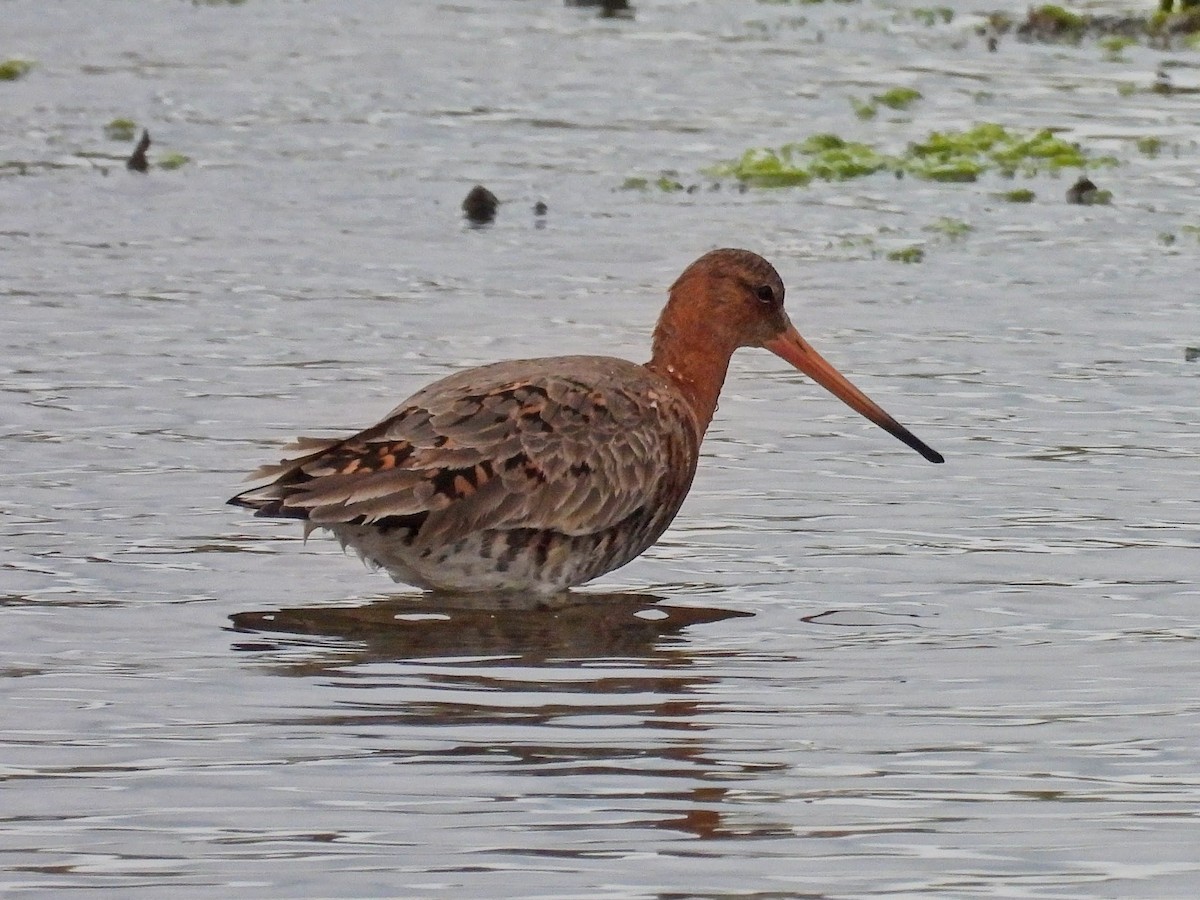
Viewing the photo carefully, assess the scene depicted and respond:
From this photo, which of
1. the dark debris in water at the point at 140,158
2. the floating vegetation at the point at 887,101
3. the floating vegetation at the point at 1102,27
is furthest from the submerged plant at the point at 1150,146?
the dark debris in water at the point at 140,158

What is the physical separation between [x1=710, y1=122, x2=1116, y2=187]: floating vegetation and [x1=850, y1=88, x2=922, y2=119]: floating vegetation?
863 millimetres

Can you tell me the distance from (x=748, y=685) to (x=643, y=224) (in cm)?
632

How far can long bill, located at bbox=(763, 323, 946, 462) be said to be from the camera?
8.10 m

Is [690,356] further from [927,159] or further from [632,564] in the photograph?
[927,159]

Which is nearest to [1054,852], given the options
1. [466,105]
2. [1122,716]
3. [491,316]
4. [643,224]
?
[1122,716]

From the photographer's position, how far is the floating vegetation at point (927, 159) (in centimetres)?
1346

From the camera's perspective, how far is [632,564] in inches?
311

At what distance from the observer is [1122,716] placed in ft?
19.4

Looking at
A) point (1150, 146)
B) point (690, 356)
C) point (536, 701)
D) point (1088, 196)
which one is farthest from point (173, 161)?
point (536, 701)

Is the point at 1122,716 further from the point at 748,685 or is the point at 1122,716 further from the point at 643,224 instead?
the point at 643,224

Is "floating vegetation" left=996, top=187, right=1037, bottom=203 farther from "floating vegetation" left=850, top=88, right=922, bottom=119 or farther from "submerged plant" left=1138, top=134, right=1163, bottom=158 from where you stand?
"floating vegetation" left=850, top=88, right=922, bottom=119

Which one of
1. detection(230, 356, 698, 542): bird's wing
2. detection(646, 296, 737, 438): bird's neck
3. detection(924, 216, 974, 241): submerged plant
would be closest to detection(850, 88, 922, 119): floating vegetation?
detection(924, 216, 974, 241): submerged plant

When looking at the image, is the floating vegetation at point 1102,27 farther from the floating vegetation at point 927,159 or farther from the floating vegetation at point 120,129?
the floating vegetation at point 120,129

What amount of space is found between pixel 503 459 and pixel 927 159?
7131 mm
